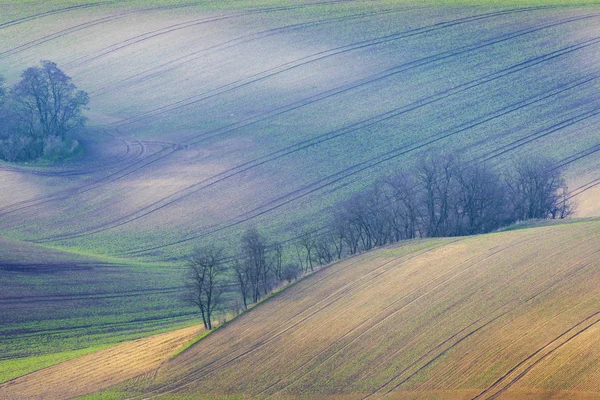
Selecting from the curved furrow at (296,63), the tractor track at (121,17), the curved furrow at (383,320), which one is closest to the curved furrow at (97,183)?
the curved furrow at (296,63)

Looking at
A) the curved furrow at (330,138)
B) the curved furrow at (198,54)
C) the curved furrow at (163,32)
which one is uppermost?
the curved furrow at (163,32)

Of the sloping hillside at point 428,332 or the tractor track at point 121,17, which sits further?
the tractor track at point 121,17

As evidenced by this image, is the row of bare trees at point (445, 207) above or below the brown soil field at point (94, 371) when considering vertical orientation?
above

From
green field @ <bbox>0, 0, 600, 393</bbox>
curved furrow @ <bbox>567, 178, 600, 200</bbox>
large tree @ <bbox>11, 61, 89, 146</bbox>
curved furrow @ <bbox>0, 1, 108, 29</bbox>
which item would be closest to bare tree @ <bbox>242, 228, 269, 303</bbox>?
green field @ <bbox>0, 0, 600, 393</bbox>

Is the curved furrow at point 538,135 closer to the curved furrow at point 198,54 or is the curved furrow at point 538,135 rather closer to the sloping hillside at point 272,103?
the sloping hillside at point 272,103

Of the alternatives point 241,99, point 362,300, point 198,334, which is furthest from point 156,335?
point 241,99

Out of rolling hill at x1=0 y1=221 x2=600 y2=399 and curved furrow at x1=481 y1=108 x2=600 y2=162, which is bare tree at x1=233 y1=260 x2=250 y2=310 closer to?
rolling hill at x1=0 y1=221 x2=600 y2=399

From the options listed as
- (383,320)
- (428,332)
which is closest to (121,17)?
(383,320)
